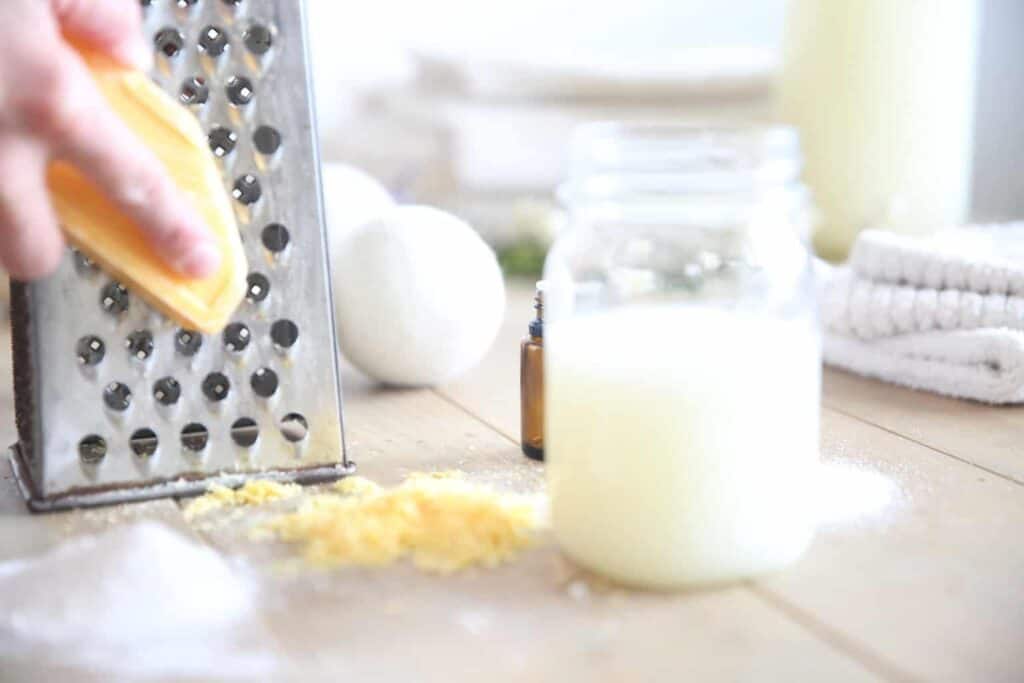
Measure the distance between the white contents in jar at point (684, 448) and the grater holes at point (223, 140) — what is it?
0.88 ft

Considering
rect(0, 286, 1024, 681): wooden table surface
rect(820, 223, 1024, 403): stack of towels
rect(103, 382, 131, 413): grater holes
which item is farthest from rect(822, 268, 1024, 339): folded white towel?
rect(103, 382, 131, 413): grater holes

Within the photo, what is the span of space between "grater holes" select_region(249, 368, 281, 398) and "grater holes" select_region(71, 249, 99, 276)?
12 cm

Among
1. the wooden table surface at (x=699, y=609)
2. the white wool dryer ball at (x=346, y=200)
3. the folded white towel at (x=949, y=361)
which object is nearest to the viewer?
the wooden table surface at (x=699, y=609)

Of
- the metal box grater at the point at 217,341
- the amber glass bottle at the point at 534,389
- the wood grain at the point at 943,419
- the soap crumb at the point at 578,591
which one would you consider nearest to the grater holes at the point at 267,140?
the metal box grater at the point at 217,341

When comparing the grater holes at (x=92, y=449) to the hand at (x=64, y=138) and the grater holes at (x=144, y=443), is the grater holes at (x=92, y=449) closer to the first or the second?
the grater holes at (x=144, y=443)

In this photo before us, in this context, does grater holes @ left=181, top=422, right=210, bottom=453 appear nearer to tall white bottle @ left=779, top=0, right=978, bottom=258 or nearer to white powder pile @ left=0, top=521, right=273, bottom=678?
white powder pile @ left=0, top=521, right=273, bottom=678

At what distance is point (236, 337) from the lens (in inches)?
31.6

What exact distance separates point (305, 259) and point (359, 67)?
1.57m

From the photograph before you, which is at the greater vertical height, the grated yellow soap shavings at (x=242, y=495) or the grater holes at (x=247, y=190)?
the grater holes at (x=247, y=190)

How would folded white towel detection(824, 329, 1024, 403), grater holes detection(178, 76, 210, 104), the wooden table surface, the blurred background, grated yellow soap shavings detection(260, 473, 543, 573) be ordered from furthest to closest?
the blurred background < folded white towel detection(824, 329, 1024, 403) < grater holes detection(178, 76, 210, 104) < grated yellow soap shavings detection(260, 473, 543, 573) < the wooden table surface

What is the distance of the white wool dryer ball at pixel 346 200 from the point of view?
121 centimetres

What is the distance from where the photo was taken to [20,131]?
0.62m

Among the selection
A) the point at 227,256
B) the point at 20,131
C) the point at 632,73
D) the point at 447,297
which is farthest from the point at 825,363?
the point at 632,73

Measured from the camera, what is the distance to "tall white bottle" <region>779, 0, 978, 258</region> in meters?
1.54
